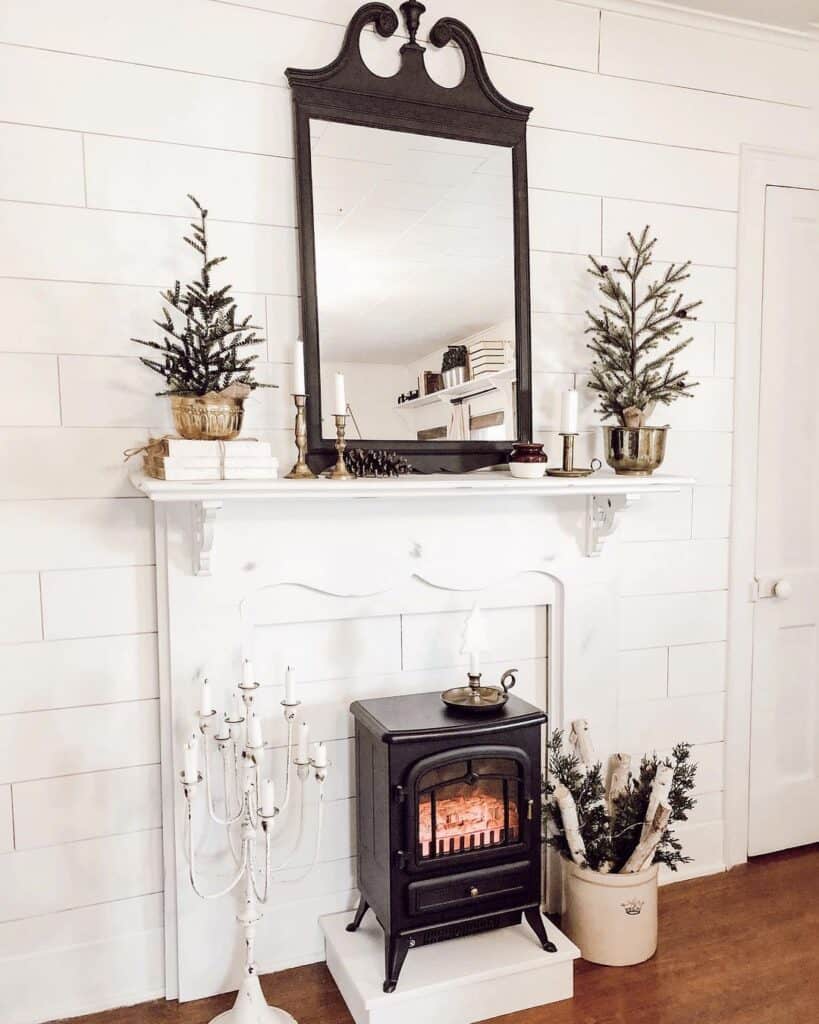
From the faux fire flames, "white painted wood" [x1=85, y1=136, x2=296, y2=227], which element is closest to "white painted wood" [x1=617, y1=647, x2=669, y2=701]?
the faux fire flames

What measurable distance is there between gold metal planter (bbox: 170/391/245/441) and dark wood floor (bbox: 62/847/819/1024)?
1428mm

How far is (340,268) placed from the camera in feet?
6.95

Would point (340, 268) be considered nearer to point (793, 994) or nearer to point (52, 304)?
point (52, 304)

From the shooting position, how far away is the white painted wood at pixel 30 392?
1.91 metres

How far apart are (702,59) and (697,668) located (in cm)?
190

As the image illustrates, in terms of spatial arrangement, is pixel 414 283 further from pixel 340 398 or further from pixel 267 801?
pixel 267 801

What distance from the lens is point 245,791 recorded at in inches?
75.1

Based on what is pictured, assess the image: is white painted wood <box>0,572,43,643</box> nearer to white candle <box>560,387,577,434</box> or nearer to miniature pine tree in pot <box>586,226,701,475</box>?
white candle <box>560,387,577,434</box>

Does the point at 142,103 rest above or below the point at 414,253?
above

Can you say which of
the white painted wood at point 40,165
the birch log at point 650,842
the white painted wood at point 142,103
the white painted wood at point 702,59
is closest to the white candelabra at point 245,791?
the birch log at point 650,842

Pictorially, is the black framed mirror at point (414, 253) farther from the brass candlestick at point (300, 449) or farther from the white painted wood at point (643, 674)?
the white painted wood at point (643, 674)

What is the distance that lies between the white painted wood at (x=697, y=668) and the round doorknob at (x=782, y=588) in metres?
0.25

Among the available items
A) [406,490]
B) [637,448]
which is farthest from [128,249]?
[637,448]

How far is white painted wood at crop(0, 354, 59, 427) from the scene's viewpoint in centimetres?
191
